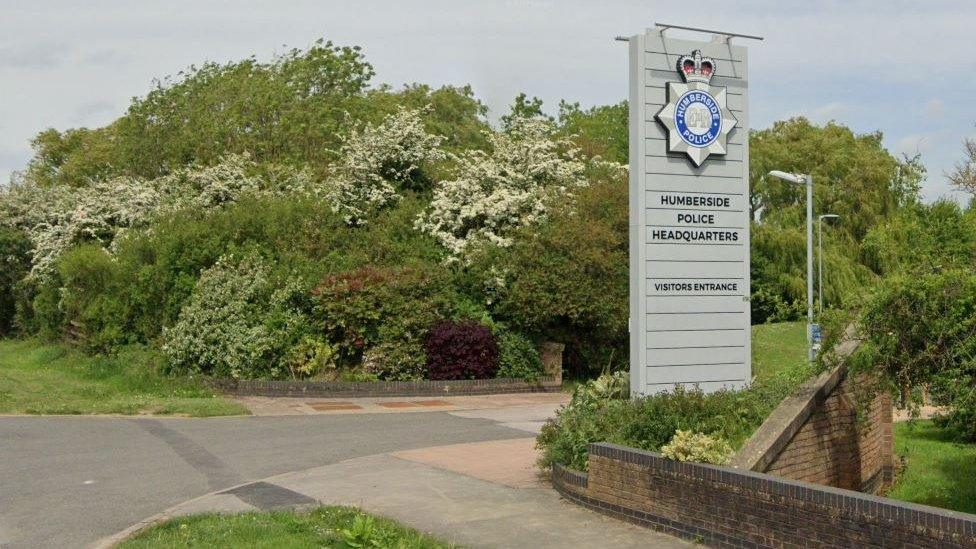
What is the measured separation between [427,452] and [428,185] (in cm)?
1458

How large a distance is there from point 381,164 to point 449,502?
17.8m

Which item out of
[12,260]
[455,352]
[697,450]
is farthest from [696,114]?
[12,260]

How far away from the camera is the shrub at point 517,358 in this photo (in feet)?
78.3

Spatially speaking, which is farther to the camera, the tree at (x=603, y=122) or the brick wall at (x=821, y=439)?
the tree at (x=603, y=122)

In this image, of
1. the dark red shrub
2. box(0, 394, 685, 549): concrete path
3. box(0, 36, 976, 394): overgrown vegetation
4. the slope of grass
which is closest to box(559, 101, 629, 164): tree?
the slope of grass

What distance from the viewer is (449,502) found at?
10922 millimetres

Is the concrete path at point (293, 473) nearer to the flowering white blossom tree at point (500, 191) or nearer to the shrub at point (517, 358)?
the shrub at point (517, 358)

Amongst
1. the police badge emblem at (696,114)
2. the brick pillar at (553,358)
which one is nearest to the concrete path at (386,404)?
the brick pillar at (553,358)

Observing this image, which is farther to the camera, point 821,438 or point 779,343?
point 779,343

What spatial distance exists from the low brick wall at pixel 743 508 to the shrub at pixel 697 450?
10 cm

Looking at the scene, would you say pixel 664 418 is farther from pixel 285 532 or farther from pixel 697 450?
pixel 285 532

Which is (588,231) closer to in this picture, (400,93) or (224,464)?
(224,464)

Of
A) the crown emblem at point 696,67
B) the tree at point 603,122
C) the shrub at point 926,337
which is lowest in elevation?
the shrub at point 926,337

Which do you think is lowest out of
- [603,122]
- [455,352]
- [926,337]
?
[455,352]
